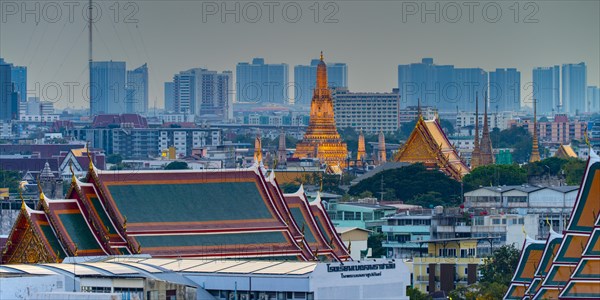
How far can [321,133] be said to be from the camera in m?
171

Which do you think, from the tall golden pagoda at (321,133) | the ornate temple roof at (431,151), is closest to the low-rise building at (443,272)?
the ornate temple roof at (431,151)

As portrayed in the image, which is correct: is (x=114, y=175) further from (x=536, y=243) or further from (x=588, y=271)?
(x=588, y=271)

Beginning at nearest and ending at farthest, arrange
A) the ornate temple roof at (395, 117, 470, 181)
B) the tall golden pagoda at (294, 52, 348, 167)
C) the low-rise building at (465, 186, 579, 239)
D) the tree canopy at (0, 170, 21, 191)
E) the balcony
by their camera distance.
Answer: the balcony
the low-rise building at (465, 186, 579, 239)
the ornate temple roof at (395, 117, 470, 181)
the tree canopy at (0, 170, 21, 191)
the tall golden pagoda at (294, 52, 348, 167)

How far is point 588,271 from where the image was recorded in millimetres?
53062

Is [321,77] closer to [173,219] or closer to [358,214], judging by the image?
[358,214]

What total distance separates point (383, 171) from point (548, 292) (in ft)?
208

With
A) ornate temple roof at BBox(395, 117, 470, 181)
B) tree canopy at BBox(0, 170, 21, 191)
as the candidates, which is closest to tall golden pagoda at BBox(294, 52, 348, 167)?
tree canopy at BBox(0, 170, 21, 191)

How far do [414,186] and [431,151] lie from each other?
12.9m

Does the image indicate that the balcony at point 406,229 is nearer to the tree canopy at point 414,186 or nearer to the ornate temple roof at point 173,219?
the ornate temple roof at point 173,219

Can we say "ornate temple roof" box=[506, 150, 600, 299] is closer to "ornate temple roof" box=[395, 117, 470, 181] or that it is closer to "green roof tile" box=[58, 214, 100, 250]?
"green roof tile" box=[58, 214, 100, 250]

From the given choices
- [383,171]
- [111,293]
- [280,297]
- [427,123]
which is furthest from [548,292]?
[427,123]

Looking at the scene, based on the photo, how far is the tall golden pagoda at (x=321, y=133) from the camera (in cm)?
16775

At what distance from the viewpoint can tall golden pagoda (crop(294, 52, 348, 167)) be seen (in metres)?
168

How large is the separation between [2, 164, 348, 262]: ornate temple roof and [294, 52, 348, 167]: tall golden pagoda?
323 feet
